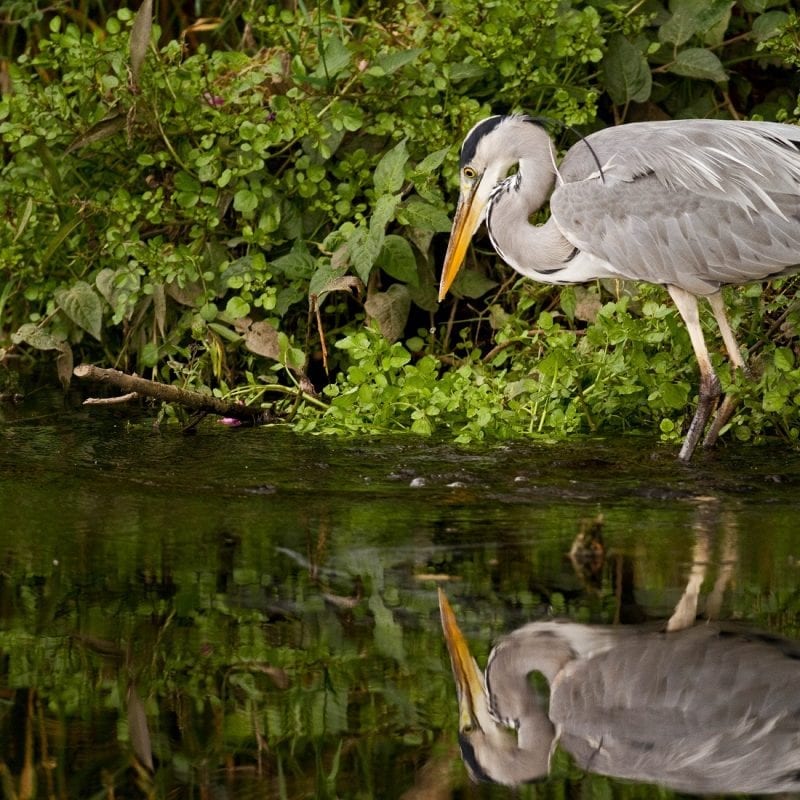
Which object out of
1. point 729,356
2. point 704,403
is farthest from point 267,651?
point 729,356

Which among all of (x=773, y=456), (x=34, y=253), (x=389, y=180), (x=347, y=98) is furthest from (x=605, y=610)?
(x=34, y=253)

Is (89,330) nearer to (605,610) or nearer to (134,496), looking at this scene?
(134,496)

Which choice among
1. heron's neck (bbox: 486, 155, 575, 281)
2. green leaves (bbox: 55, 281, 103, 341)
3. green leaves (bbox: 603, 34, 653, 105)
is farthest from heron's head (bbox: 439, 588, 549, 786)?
green leaves (bbox: 603, 34, 653, 105)

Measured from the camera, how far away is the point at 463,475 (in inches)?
206

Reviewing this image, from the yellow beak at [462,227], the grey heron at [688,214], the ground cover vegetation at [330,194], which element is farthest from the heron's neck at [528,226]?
the ground cover vegetation at [330,194]

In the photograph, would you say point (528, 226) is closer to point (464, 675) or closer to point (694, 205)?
point (694, 205)

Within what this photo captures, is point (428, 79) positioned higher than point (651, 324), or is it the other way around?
point (428, 79)

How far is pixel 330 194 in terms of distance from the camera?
703 cm

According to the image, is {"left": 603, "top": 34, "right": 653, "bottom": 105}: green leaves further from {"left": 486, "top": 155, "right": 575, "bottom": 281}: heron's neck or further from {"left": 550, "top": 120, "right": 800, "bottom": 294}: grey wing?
{"left": 550, "top": 120, "right": 800, "bottom": 294}: grey wing

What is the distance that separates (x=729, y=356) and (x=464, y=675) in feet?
10.4

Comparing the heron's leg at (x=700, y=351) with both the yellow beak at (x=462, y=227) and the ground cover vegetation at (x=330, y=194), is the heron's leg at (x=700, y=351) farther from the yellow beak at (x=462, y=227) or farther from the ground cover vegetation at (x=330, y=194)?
the yellow beak at (x=462, y=227)

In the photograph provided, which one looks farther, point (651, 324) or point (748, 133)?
point (651, 324)

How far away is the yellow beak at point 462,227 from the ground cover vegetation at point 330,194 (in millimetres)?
253

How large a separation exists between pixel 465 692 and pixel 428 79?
14.5 ft
